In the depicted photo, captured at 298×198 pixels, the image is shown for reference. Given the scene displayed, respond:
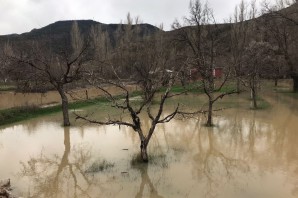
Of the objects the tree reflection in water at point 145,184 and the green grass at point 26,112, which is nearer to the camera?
the tree reflection in water at point 145,184

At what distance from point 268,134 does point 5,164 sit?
40.3 feet

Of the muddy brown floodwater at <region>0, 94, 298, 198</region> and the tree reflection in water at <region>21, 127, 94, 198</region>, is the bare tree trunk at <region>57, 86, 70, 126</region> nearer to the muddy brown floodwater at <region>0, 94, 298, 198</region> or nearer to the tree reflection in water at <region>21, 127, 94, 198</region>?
the muddy brown floodwater at <region>0, 94, 298, 198</region>

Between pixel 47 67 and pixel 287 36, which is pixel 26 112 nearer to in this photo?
pixel 47 67

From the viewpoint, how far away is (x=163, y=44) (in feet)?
199

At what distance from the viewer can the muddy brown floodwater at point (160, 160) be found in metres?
11.5

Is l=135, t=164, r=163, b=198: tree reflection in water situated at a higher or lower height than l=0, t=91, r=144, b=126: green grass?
lower

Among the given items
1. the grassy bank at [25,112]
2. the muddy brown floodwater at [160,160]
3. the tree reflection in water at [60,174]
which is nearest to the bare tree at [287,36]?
the muddy brown floodwater at [160,160]

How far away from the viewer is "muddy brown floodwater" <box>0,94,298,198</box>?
11.5 meters

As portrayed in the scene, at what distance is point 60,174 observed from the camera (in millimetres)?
13367

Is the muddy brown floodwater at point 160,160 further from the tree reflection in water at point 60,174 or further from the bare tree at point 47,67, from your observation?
the bare tree at point 47,67

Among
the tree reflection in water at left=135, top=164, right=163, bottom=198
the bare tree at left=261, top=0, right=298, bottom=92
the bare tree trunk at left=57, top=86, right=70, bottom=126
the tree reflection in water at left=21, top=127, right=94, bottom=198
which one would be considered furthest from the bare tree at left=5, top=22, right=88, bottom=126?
the bare tree at left=261, top=0, right=298, bottom=92

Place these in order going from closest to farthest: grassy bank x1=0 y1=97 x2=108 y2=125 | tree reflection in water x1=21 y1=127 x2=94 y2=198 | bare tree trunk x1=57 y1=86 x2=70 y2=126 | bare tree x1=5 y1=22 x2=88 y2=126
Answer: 1. tree reflection in water x1=21 y1=127 x2=94 y2=198
2. bare tree x1=5 y1=22 x2=88 y2=126
3. bare tree trunk x1=57 y1=86 x2=70 y2=126
4. grassy bank x1=0 y1=97 x2=108 y2=125

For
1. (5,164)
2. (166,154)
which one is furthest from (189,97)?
(5,164)

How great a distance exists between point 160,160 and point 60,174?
3.67m
